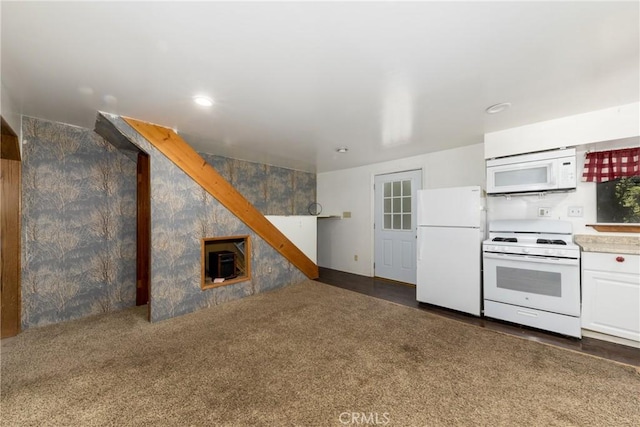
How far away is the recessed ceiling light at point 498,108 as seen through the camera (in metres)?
2.26

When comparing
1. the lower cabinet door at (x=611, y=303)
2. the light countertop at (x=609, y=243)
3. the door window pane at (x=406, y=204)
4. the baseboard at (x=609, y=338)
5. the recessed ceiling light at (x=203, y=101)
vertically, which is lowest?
the baseboard at (x=609, y=338)

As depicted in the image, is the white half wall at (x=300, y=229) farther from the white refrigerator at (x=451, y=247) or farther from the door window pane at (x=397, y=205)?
the white refrigerator at (x=451, y=247)

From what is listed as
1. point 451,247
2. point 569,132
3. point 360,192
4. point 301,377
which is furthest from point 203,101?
point 569,132

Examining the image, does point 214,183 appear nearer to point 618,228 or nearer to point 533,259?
point 533,259

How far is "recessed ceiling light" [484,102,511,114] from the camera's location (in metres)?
2.26

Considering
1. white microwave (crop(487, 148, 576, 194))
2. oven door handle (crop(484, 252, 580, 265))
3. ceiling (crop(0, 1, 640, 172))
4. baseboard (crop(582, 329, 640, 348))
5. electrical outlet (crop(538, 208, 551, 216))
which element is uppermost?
ceiling (crop(0, 1, 640, 172))

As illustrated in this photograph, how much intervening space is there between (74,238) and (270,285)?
95.3 inches

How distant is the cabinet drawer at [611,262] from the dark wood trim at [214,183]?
11.5ft

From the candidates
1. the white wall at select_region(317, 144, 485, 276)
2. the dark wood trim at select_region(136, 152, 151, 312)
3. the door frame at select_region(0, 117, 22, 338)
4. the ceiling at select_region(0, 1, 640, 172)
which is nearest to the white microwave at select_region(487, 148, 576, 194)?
the ceiling at select_region(0, 1, 640, 172)

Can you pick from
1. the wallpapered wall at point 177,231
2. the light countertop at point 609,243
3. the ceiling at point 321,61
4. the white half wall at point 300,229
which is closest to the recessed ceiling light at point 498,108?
the ceiling at point 321,61

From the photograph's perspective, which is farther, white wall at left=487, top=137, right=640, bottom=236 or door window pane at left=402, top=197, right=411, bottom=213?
door window pane at left=402, top=197, right=411, bottom=213

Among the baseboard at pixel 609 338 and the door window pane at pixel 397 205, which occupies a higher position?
the door window pane at pixel 397 205

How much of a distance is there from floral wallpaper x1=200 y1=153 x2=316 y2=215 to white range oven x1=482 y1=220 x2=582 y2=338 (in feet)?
11.7

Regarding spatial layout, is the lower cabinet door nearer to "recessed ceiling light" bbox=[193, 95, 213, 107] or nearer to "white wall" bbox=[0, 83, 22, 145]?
"recessed ceiling light" bbox=[193, 95, 213, 107]
